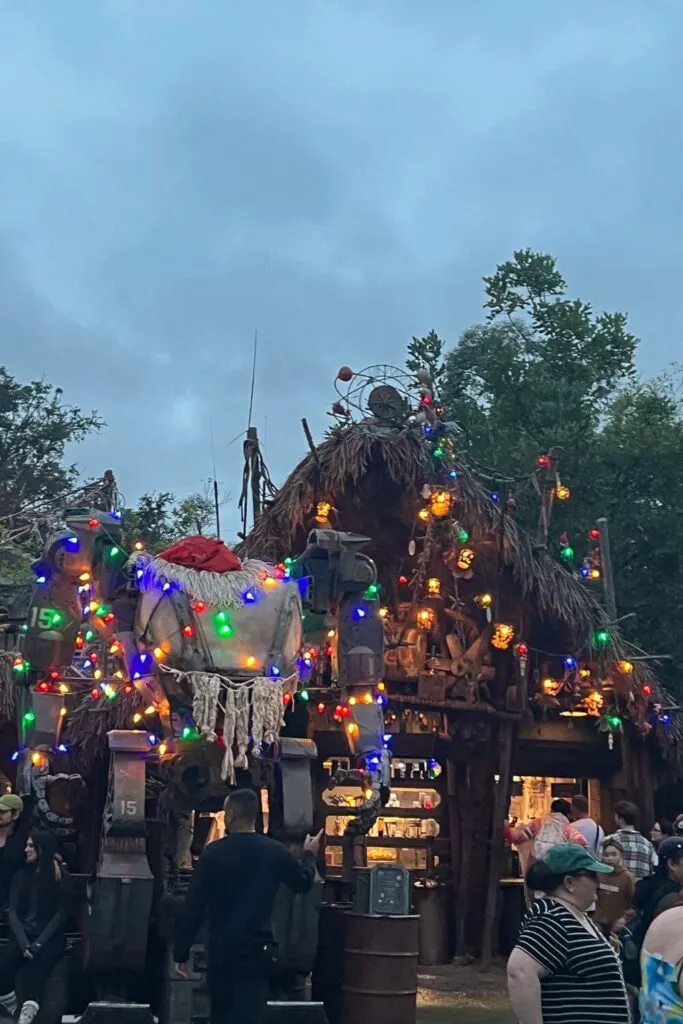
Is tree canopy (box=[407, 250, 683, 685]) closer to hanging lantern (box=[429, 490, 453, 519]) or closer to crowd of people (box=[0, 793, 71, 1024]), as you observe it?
hanging lantern (box=[429, 490, 453, 519])

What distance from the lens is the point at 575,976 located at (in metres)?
3.58

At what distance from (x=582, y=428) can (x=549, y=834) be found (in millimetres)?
11558

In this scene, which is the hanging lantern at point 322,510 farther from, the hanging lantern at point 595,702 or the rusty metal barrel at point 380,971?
the rusty metal barrel at point 380,971

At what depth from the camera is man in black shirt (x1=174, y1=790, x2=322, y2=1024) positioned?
545 centimetres

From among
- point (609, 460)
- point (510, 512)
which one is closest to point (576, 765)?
point (510, 512)

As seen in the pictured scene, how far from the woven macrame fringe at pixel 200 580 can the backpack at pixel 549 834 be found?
2.48 meters

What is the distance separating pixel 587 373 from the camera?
20.1 m

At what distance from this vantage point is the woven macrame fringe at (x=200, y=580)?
798 centimetres

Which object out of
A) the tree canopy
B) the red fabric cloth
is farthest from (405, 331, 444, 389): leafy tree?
the red fabric cloth

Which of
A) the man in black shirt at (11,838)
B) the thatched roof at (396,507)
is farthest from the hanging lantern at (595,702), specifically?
the man in black shirt at (11,838)

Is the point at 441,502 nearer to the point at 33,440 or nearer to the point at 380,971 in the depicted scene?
the point at 380,971

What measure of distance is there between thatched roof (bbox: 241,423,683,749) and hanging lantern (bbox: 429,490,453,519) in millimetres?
156

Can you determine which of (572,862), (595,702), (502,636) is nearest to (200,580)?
(572,862)

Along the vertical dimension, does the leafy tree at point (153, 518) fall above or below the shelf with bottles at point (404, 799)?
above
